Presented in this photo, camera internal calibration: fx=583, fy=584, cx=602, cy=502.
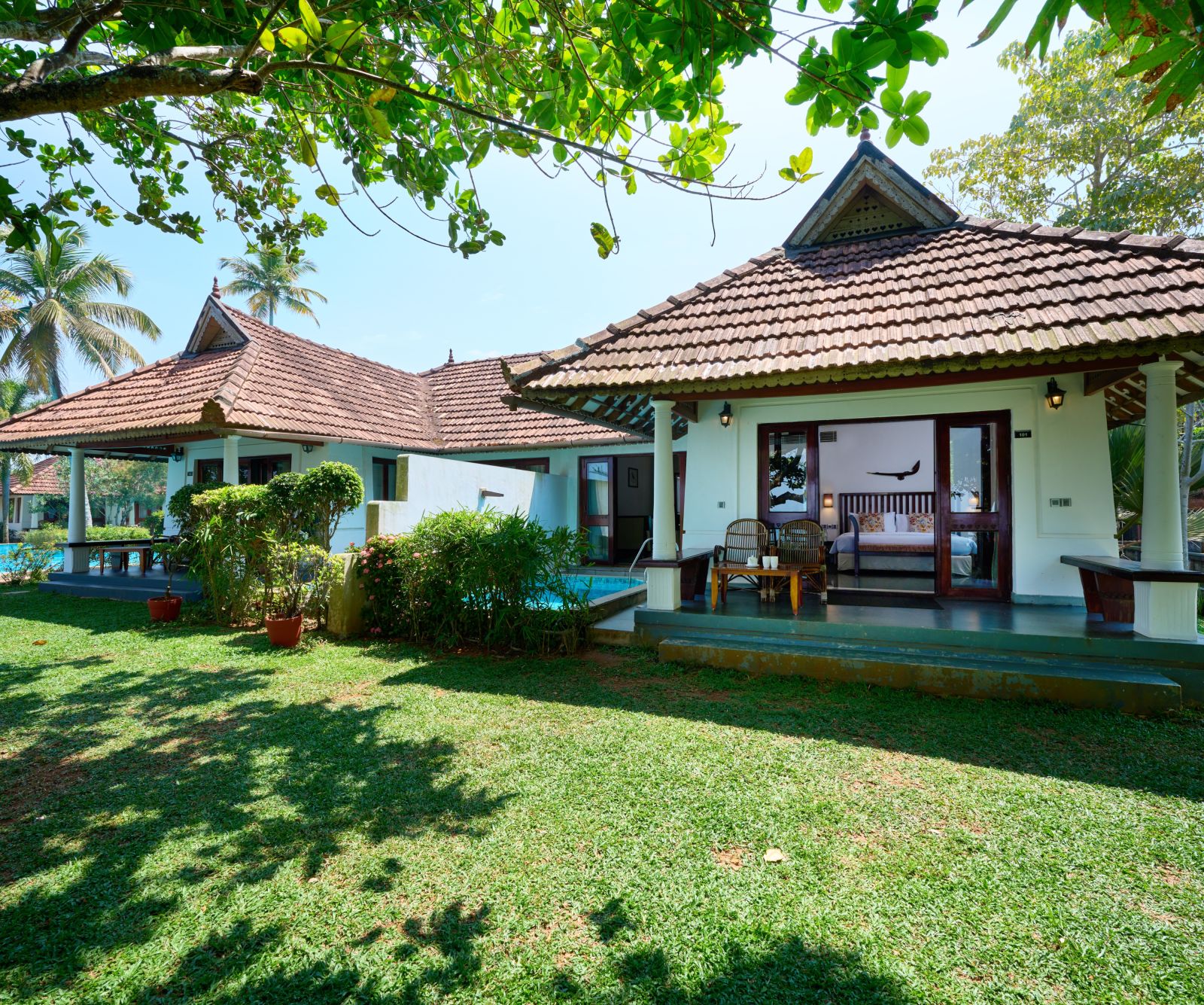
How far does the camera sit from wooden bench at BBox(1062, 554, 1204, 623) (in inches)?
211

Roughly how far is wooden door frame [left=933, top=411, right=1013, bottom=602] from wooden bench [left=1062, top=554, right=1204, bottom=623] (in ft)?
2.22

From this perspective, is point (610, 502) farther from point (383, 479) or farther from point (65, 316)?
point (65, 316)

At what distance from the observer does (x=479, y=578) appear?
7125mm

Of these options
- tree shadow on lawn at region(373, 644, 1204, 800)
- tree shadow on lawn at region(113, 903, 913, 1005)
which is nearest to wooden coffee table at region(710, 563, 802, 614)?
tree shadow on lawn at region(373, 644, 1204, 800)

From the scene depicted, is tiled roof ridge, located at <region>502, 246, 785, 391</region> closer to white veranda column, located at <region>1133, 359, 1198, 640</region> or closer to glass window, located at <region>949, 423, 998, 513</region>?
glass window, located at <region>949, 423, 998, 513</region>

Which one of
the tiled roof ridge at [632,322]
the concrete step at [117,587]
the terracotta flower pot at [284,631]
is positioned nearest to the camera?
the terracotta flower pot at [284,631]

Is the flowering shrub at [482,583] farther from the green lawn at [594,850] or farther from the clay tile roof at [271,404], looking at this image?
the clay tile roof at [271,404]

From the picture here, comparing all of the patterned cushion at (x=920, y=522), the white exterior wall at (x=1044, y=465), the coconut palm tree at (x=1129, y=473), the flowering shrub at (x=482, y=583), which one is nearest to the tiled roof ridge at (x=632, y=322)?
the flowering shrub at (x=482, y=583)

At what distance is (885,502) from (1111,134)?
1022cm

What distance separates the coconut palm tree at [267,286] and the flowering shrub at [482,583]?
89.2ft

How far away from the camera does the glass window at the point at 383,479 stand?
14477mm

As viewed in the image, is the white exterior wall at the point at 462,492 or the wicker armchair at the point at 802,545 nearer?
the wicker armchair at the point at 802,545

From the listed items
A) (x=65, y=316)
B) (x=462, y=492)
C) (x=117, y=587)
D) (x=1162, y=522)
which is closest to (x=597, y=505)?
(x=462, y=492)

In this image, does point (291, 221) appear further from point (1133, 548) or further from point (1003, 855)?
point (1133, 548)
